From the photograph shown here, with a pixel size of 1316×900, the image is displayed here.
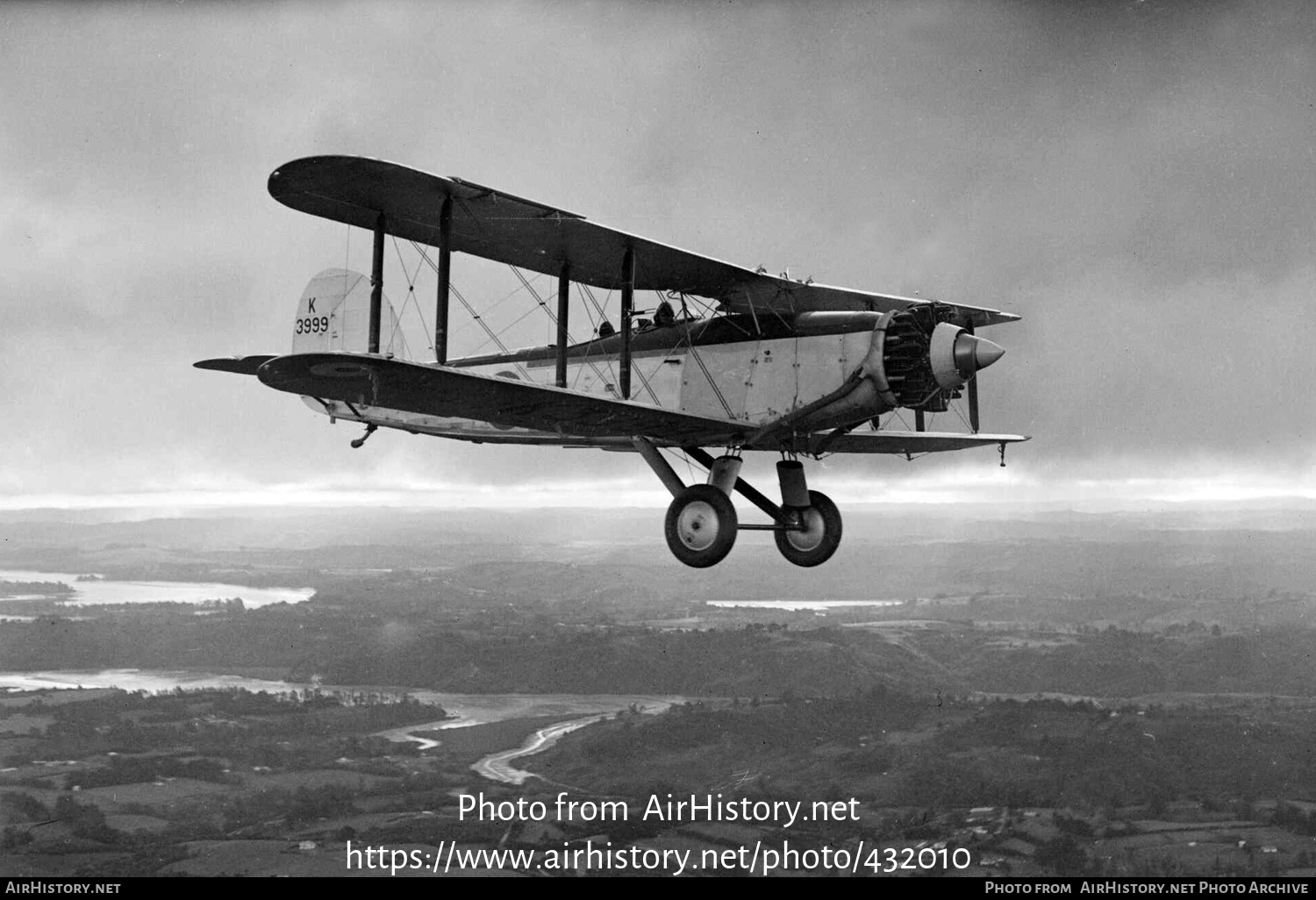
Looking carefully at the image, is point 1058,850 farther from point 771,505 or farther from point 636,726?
point 771,505

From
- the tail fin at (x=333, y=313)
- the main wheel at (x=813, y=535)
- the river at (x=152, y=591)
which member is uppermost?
the tail fin at (x=333, y=313)

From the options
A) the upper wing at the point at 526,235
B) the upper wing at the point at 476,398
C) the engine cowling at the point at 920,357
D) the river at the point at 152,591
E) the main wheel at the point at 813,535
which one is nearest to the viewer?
the upper wing at the point at 476,398

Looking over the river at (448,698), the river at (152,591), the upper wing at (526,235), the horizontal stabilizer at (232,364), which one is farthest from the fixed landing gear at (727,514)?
the river at (152,591)

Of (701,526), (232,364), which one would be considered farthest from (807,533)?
(232,364)

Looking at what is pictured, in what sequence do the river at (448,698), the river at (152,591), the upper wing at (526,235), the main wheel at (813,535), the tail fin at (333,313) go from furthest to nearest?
the river at (152,591), the river at (448,698), the tail fin at (333,313), the main wheel at (813,535), the upper wing at (526,235)

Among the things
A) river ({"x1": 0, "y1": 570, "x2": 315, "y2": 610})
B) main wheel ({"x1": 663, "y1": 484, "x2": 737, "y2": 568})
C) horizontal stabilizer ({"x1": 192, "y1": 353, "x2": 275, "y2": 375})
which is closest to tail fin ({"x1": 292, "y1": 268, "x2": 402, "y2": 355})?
horizontal stabilizer ({"x1": 192, "y1": 353, "x2": 275, "y2": 375})

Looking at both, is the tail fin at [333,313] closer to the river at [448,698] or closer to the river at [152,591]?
the river at [448,698]
